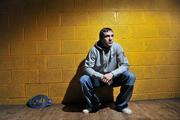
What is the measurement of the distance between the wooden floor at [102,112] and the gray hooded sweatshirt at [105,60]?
57cm

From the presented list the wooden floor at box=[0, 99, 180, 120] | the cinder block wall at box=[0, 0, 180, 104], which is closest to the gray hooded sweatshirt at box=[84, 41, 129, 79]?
the cinder block wall at box=[0, 0, 180, 104]

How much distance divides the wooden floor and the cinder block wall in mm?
294

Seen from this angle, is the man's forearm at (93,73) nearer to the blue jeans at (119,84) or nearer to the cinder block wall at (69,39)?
the blue jeans at (119,84)

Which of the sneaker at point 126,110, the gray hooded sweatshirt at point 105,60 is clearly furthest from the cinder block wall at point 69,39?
the sneaker at point 126,110

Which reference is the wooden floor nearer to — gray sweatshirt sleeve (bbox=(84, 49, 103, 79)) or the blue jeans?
the blue jeans

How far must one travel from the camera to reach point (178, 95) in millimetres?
3871

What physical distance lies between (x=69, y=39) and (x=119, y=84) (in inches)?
42.5

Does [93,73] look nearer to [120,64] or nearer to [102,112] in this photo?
[120,64]

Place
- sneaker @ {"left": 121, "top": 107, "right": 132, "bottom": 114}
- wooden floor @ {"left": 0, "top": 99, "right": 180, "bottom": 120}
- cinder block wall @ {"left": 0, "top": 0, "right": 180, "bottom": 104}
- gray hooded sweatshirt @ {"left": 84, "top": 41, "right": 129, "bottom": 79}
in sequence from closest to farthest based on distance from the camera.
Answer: wooden floor @ {"left": 0, "top": 99, "right": 180, "bottom": 120}, sneaker @ {"left": 121, "top": 107, "right": 132, "bottom": 114}, gray hooded sweatshirt @ {"left": 84, "top": 41, "right": 129, "bottom": 79}, cinder block wall @ {"left": 0, "top": 0, "right": 180, "bottom": 104}

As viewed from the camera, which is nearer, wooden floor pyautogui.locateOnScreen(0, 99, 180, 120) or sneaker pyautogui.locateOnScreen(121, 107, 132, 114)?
wooden floor pyautogui.locateOnScreen(0, 99, 180, 120)

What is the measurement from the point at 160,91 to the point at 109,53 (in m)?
1.19

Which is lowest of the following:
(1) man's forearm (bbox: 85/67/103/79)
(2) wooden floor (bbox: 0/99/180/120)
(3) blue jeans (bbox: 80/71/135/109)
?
(2) wooden floor (bbox: 0/99/180/120)

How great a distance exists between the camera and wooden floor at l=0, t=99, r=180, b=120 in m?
2.92

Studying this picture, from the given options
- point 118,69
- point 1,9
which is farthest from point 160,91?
point 1,9
